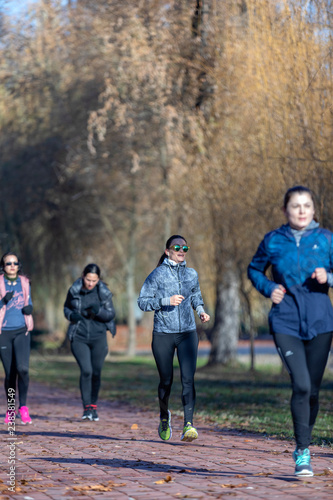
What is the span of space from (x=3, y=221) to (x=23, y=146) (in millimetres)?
2483

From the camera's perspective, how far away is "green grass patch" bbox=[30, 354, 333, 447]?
10921mm

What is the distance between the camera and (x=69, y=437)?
9.33 metres

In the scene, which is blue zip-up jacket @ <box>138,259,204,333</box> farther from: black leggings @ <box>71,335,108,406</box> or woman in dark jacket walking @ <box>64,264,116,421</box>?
black leggings @ <box>71,335,108,406</box>

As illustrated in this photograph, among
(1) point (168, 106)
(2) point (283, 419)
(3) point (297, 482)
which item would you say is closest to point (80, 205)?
(1) point (168, 106)

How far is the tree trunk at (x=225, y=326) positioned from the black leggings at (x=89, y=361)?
12.4m

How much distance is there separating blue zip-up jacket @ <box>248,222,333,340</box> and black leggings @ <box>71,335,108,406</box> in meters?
5.04

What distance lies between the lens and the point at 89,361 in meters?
11.0

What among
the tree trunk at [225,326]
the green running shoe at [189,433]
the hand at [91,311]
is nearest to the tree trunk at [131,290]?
the tree trunk at [225,326]

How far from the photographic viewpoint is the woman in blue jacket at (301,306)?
6.14m

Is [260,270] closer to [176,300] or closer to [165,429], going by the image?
[176,300]

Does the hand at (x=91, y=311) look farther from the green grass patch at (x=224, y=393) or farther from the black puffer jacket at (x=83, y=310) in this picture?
the green grass patch at (x=224, y=393)

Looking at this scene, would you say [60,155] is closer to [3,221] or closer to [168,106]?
[3,221]

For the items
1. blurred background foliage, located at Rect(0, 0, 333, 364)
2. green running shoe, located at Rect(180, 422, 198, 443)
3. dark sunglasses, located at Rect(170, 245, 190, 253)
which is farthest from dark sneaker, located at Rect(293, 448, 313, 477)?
blurred background foliage, located at Rect(0, 0, 333, 364)

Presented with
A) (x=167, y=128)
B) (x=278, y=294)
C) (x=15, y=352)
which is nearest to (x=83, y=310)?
(x=15, y=352)
